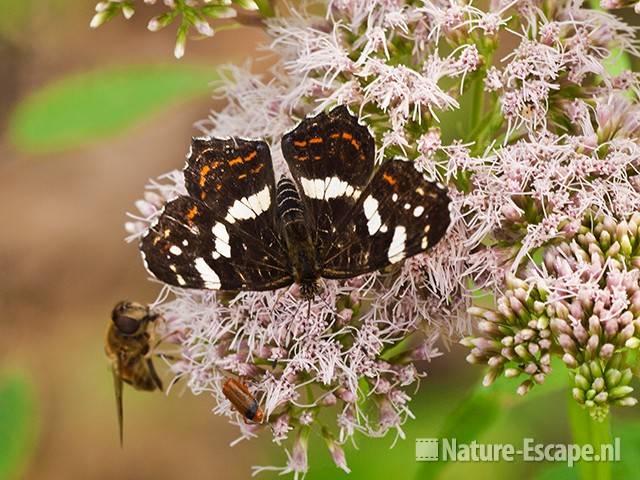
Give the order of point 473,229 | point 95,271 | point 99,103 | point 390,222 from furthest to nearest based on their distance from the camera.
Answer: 1. point 95,271
2. point 99,103
3. point 473,229
4. point 390,222

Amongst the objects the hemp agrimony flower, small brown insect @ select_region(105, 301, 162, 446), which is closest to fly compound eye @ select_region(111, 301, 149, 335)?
small brown insect @ select_region(105, 301, 162, 446)

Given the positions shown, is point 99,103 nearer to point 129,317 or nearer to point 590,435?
point 129,317

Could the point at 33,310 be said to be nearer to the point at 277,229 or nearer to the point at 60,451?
the point at 60,451

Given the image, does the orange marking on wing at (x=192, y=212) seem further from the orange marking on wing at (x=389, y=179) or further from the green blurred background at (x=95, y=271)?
the green blurred background at (x=95, y=271)

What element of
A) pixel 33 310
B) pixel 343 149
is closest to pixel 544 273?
pixel 343 149

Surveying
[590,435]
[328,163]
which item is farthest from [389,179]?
[590,435]

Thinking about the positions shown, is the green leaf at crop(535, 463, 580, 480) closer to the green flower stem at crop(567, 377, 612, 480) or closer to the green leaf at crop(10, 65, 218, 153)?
the green flower stem at crop(567, 377, 612, 480)
